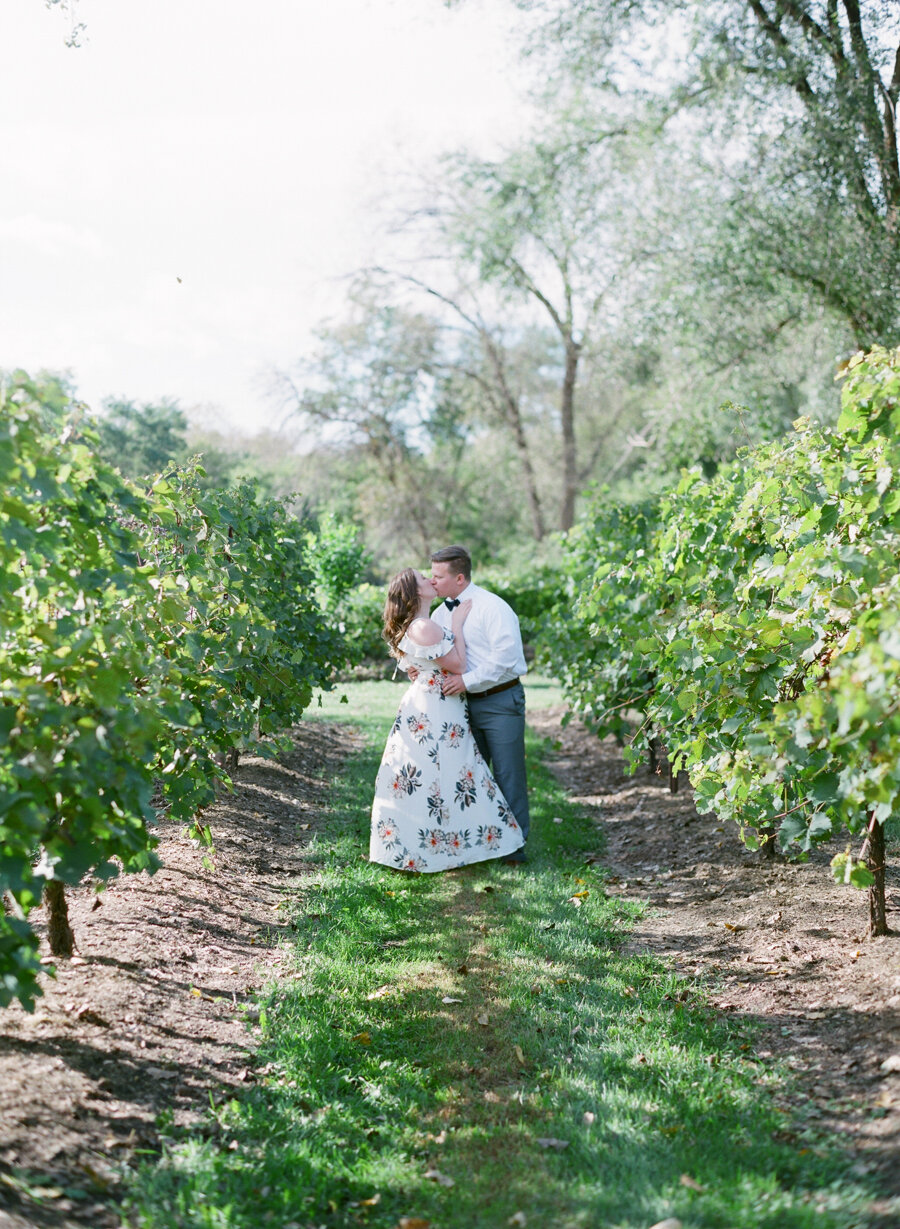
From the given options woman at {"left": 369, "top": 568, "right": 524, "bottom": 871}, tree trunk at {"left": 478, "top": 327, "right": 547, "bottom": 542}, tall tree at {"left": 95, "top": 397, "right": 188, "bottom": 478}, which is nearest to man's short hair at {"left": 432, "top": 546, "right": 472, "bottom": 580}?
woman at {"left": 369, "top": 568, "right": 524, "bottom": 871}

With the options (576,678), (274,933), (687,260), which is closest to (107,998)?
(274,933)

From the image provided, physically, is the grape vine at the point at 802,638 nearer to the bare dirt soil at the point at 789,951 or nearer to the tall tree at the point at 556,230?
the bare dirt soil at the point at 789,951

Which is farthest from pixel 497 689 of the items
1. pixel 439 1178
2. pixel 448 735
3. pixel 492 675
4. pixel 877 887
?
pixel 439 1178

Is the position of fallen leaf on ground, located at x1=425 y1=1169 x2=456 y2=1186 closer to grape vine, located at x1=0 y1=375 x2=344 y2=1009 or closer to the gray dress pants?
grape vine, located at x1=0 y1=375 x2=344 y2=1009

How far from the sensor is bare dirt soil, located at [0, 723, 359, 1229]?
109 inches

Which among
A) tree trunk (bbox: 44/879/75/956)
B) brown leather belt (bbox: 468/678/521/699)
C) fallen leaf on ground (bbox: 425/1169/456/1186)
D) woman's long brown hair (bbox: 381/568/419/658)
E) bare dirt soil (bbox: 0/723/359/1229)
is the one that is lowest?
fallen leaf on ground (bbox: 425/1169/456/1186)

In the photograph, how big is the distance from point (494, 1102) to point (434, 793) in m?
2.79

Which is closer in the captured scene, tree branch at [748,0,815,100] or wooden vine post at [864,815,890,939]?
wooden vine post at [864,815,890,939]

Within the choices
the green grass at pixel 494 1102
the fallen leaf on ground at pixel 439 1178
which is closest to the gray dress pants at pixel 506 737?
the green grass at pixel 494 1102

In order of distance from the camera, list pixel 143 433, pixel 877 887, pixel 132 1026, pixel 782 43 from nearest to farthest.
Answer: pixel 132 1026
pixel 877 887
pixel 782 43
pixel 143 433

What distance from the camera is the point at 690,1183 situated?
2.81 meters

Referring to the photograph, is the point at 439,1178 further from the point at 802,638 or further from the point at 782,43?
the point at 782,43

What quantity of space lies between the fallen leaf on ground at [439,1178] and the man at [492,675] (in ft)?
10.9

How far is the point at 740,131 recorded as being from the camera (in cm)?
1385
